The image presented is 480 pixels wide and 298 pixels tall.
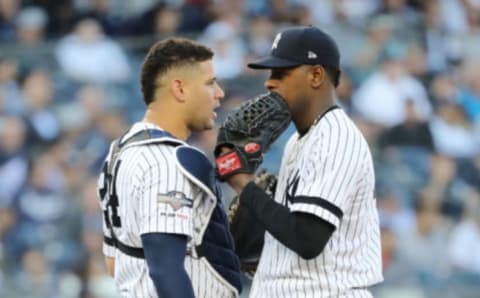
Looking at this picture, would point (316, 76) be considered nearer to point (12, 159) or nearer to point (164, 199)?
point (164, 199)

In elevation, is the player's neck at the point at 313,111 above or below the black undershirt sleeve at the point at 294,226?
above

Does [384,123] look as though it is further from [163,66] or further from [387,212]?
[163,66]

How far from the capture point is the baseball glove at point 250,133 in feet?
14.0

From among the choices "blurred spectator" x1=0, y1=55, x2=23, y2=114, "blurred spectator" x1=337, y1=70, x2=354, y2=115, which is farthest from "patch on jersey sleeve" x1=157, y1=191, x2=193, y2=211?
"blurred spectator" x1=0, y1=55, x2=23, y2=114

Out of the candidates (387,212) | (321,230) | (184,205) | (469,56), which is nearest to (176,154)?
(184,205)

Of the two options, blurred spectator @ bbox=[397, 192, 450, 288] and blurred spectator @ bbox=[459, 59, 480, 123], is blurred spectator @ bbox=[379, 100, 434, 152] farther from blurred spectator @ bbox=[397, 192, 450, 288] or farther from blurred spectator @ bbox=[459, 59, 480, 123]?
blurred spectator @ bbox=[397, 192, 450, 288]

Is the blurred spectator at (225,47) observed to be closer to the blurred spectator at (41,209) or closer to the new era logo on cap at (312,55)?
the blurred spectator at (41,209)

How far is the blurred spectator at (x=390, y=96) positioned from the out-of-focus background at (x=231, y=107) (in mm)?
11

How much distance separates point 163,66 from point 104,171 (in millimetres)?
434

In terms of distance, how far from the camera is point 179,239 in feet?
13.3

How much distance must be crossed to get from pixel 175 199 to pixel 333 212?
1.75 feet

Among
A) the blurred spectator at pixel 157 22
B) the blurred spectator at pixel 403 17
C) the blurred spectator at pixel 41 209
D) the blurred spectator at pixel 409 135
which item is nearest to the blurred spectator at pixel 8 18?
the blurred spectator at pixel 157 22

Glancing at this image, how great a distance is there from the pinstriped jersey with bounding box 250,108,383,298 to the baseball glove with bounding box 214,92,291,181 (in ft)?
0.48

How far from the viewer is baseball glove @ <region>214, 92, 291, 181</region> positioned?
14.0 feet
